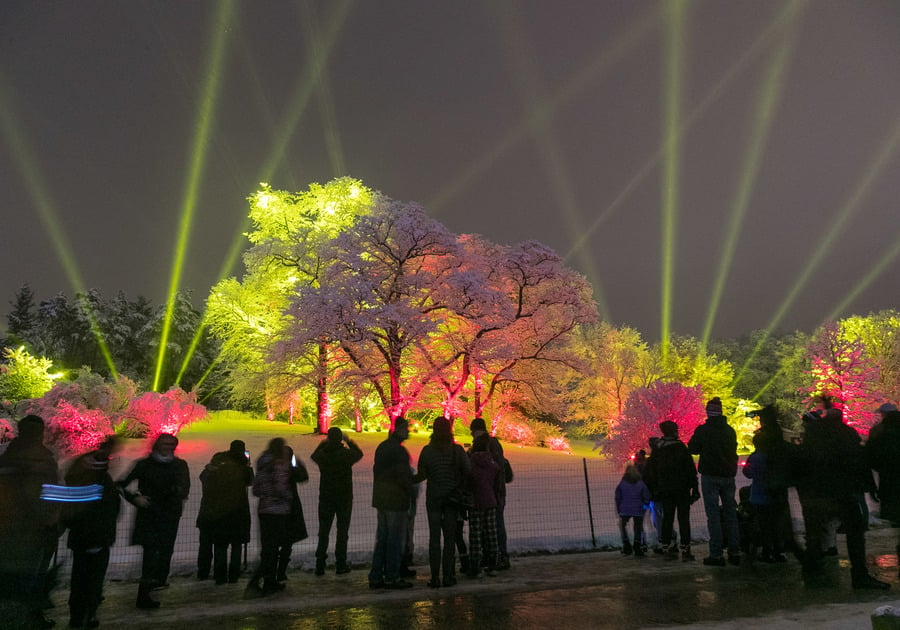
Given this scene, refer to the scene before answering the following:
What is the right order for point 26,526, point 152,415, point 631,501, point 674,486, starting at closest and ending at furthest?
point 26,526, point 674,486, point 631,501, point 152,415

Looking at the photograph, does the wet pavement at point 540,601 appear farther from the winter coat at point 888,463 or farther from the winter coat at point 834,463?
the winter coat at point 834,463

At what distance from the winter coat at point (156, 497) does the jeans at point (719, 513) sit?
687 centimetres

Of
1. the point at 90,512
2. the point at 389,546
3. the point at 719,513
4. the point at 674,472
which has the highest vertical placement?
the point at 674,472

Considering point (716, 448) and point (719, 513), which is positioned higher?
point (716, 448)

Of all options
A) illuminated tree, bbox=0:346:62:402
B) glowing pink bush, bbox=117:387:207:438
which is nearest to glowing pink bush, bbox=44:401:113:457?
glowing pink bush, bbox=117:387:207:438

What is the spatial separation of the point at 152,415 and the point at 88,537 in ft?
74.9

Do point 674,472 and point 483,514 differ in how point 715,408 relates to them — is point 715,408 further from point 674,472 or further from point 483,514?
point 483,514

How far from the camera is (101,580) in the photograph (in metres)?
6.09

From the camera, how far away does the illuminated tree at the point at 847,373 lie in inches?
1763

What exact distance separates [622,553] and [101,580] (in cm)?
757

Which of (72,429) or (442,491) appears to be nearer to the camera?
(442,491)

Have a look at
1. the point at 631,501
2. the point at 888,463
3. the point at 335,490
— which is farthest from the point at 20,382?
the point at 888,463

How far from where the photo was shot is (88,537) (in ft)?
19.7

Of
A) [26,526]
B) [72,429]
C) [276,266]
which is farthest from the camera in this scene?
[276,266]
